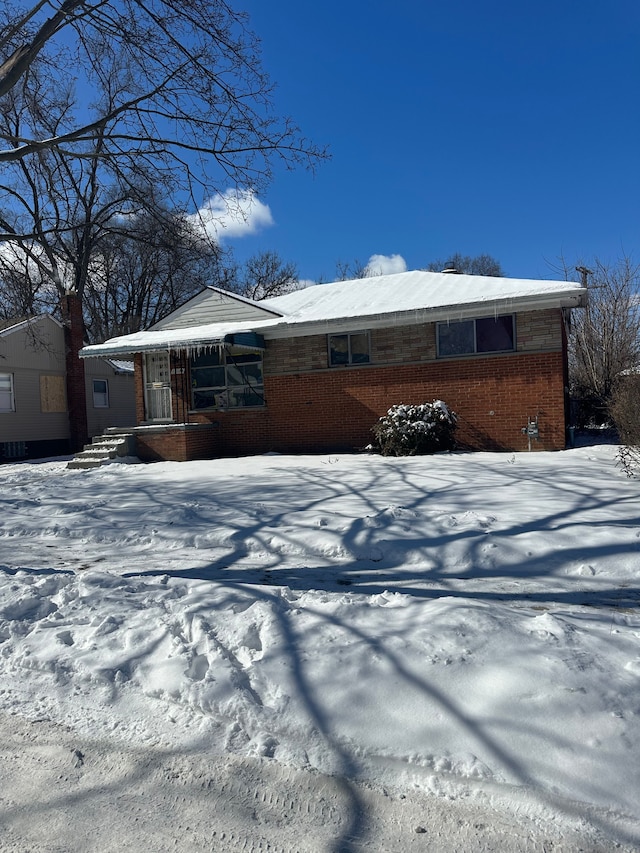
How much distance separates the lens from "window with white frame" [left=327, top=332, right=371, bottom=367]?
1481 cm

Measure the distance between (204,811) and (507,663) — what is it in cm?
169

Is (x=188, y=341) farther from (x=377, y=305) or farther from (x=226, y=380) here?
(x=377, y=305)

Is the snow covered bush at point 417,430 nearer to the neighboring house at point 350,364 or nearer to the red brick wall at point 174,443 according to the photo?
the neighboring house at point 350,364

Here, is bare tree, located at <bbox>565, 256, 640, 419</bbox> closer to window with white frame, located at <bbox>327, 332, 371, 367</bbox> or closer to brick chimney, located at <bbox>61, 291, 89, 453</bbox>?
window with white frame, located at <bbox>327, 332, 371, 367</bbox>

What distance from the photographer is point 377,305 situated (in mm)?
14789

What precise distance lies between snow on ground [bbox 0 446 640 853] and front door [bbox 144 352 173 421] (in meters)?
11.0

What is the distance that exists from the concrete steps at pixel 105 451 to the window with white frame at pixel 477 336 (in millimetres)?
8168

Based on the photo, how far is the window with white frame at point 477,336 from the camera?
13344 millimetres

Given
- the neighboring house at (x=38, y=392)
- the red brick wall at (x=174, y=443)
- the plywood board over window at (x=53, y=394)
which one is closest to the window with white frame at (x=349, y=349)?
the red brick wall at (x=174, y=443)

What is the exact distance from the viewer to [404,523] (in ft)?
22.3

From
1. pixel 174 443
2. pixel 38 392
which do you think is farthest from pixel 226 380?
pixel 38 392

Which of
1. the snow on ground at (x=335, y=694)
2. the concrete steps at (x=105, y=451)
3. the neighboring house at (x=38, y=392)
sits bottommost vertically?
the snow on ground at (x=335, y=694)

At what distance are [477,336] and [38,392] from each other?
15735mm

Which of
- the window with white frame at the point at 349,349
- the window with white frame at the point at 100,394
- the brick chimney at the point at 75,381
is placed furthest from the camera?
the window with white frame at the point at 100,394
